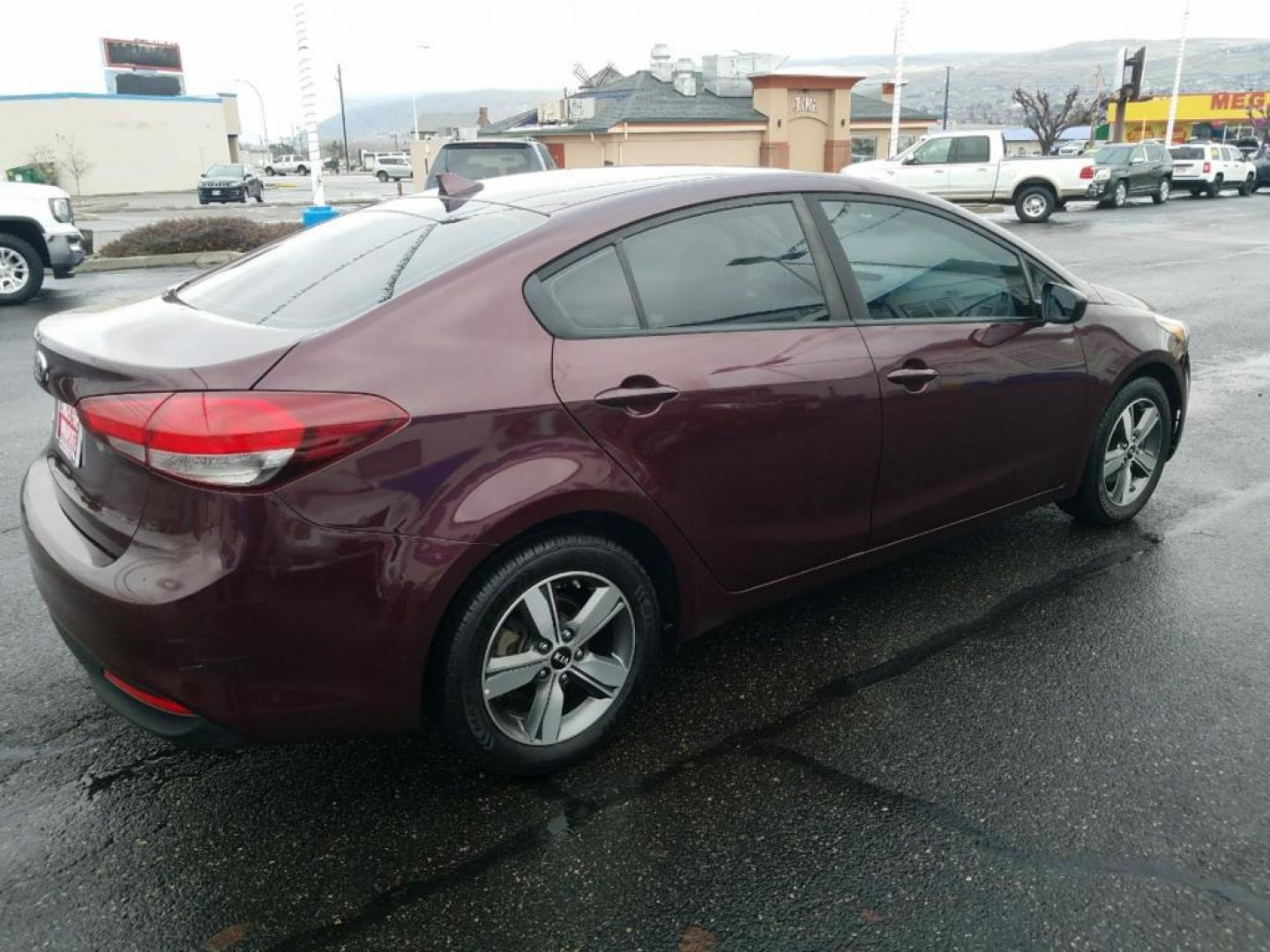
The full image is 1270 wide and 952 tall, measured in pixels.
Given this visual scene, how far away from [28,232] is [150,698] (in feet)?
36.8

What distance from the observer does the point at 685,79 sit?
39375mm

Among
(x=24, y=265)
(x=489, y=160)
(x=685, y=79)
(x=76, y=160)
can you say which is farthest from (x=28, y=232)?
(x=76, y=160)

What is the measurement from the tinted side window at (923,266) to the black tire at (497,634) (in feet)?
4.28

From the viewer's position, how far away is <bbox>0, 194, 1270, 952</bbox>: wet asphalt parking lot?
2414 mm

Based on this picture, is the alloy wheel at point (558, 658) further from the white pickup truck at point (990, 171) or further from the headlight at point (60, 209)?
the white pickup truck at point (990, 171)

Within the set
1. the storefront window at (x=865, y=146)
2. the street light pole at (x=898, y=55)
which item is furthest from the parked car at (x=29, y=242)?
the storefront window at (x=865, y=146)

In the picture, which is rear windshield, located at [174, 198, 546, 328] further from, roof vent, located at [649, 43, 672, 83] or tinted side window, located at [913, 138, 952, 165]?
roof vent, located at [649, 43, 672, 83]

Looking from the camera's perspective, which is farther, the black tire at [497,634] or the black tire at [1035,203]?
the black tire at [1035,203]

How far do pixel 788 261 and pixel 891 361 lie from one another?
1.59ft

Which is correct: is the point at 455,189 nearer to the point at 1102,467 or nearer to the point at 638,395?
the point at 638,395

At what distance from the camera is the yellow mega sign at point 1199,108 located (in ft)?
238

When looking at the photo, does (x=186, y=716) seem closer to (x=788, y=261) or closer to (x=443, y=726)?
(x=443, y=726)

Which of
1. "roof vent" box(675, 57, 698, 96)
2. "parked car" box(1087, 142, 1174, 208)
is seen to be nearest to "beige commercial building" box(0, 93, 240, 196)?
A: "roof vent" box(675, 57, 698, 96)

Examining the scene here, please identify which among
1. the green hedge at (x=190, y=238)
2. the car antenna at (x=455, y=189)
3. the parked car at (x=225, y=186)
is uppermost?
the car antenna at (x=455, y=189)
